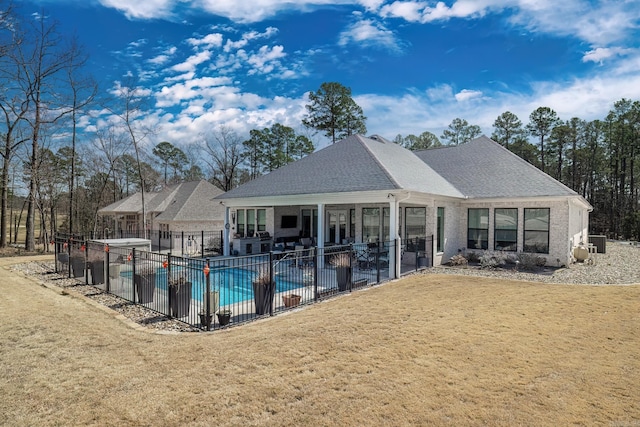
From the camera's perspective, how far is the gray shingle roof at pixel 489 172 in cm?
1452

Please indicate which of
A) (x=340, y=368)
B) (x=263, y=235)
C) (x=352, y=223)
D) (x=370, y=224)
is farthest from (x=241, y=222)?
(x=340, y=368)

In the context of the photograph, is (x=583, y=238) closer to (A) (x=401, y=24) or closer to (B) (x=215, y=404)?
(A) (x=401, y=24)

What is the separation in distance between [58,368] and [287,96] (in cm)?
2899

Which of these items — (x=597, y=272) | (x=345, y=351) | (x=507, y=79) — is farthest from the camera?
(x=507, y=79)

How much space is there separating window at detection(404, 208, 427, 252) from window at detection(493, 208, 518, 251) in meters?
3.19

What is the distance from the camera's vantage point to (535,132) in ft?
127

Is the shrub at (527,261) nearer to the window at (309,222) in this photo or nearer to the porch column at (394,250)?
the porch column at (394,250)

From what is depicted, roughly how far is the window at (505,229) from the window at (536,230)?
15.9 inches

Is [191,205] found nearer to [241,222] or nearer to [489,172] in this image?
[241,222]

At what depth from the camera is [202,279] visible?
7.79 metres

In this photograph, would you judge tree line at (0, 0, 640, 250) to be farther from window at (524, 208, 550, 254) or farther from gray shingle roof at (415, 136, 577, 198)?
window at (524, 208, 550, 254)

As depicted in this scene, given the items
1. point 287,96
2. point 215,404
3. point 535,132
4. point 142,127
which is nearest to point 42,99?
point 142,127

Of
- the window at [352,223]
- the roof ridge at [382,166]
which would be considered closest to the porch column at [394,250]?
the roof ridge at [382,166]

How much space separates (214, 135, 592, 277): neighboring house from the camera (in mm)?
13508
